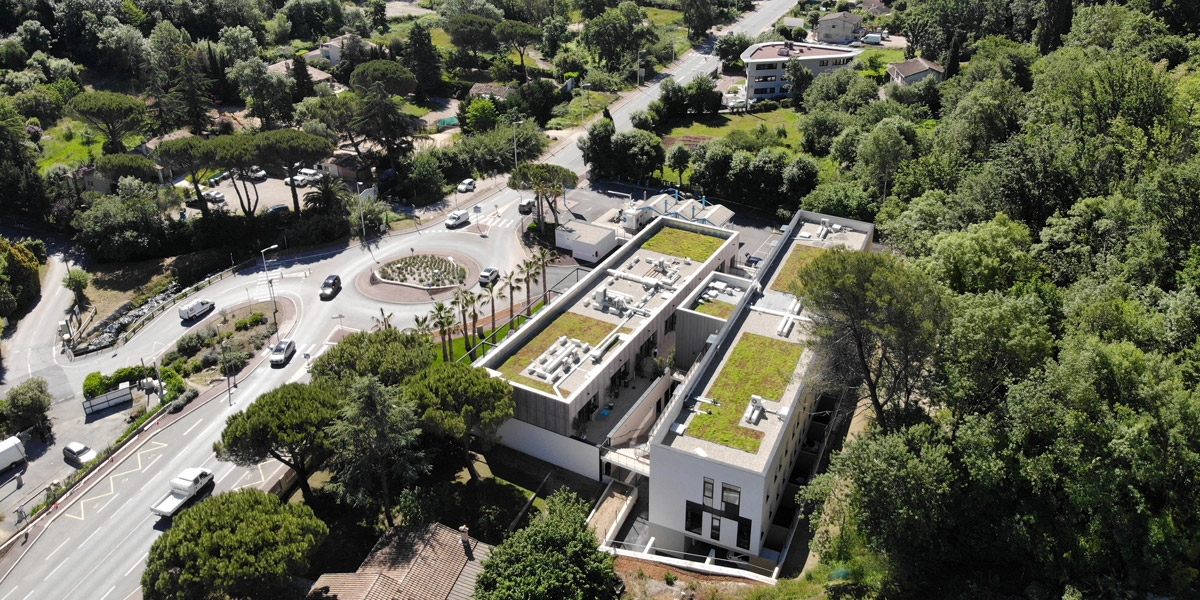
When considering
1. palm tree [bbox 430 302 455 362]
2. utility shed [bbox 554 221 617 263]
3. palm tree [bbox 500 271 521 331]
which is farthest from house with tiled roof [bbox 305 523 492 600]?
utility shed [bbox 554 221 617 263]

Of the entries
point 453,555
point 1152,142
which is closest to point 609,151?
point 1152,142

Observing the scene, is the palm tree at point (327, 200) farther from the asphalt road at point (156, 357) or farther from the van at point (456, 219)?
the van at point (456, 219)

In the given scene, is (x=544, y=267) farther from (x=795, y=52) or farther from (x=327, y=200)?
(x=795, y=52)

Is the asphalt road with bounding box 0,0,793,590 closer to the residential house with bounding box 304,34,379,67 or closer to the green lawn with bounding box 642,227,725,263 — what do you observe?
the green lawn with bounding box 642,227,725,263

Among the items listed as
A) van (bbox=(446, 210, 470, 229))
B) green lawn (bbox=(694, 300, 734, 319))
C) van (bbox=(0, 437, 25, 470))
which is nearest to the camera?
van (bbox=(0, 437, 25, 470))

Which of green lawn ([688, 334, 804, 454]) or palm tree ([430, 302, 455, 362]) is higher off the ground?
green lawn ([688, 334, 804, 454])

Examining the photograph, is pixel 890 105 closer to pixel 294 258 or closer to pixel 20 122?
pixel 294 258

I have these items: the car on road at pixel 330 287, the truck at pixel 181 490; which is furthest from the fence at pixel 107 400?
the car on road at pixel 330 287
